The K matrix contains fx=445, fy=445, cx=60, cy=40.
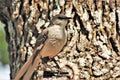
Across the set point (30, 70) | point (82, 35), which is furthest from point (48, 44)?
point (82, 35)

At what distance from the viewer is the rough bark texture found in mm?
2850

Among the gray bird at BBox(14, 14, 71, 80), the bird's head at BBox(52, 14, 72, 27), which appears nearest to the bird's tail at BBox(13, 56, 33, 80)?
the gray bird at BBox(14, 14, 71, 80)

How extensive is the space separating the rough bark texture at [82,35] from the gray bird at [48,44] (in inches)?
1.6

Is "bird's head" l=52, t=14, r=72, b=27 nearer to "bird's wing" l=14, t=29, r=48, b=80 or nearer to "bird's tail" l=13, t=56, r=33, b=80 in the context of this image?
"bird's wing" l=14, t=29, r=48, b=80

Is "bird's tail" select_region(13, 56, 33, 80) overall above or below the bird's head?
below

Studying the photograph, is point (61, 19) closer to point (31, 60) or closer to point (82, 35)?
point (82, 35)

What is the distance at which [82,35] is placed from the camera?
2.89m


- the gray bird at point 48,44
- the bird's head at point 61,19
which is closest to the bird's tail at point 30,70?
the gray bird at point 48,44

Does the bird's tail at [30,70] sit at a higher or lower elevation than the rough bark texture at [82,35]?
lower

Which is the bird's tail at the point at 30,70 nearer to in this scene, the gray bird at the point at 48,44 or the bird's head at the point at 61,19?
the gray bird at the point at 48,44

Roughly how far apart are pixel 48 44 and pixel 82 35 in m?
0.46

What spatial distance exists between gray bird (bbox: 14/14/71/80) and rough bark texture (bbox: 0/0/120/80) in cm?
4

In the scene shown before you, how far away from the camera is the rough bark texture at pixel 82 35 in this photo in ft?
9.35

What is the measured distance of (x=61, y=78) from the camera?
289cm
